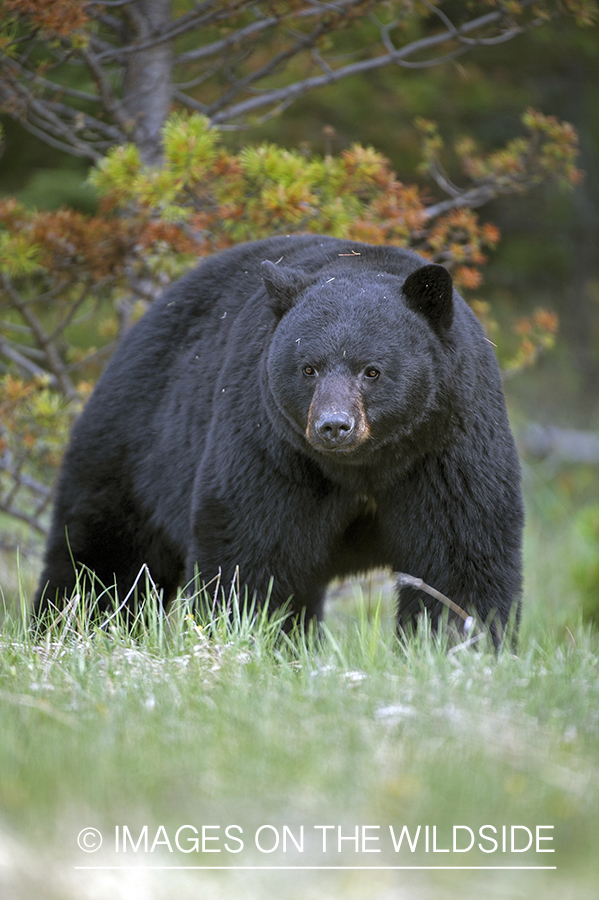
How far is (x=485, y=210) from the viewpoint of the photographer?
13117 mm

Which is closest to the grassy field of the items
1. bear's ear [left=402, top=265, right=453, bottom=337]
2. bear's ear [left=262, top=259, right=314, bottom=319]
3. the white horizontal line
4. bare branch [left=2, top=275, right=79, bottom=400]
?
the white horizontal line

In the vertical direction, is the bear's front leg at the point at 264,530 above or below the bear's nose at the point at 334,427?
below

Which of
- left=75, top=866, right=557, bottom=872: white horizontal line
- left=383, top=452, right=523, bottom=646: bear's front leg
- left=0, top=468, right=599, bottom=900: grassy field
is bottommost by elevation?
left=75, top=866, right=557, bottom=872: white horizontal line

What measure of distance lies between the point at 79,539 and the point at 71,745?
7.28ft

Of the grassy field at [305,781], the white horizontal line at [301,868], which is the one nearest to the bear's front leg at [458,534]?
the grassy field at [305,781]

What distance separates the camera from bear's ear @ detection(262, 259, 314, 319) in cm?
346

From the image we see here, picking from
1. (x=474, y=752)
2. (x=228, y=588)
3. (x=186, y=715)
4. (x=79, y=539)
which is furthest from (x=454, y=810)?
(x=79, y=539)

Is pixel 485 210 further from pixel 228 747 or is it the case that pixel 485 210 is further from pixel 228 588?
pixel 228 747

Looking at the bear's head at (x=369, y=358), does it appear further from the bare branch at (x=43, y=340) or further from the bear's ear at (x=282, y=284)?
the bare branch at (x=43, y=340)

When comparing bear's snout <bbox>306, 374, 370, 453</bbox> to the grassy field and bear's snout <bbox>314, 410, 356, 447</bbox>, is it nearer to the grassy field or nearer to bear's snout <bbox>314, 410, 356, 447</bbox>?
bear's snout <bbox>314, 410, 356, 447</bbox>

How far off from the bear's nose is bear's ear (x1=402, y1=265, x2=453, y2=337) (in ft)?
1.71

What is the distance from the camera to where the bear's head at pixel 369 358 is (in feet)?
10.8

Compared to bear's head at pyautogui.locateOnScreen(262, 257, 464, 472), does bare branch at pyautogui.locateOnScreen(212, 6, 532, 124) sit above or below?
above

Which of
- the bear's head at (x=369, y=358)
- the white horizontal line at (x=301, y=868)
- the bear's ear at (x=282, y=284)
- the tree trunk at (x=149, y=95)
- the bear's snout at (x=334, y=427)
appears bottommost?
the white horizontal line at (x=301, y=868)
